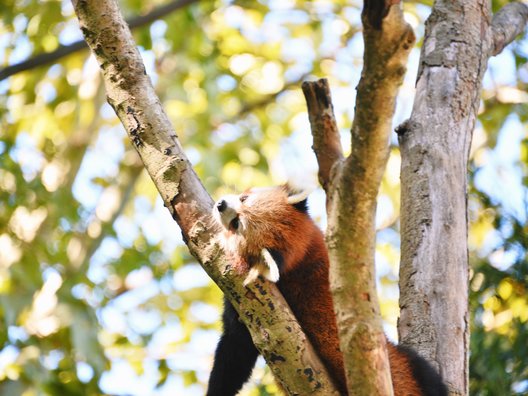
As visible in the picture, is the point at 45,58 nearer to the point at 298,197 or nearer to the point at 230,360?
the point at 298,197

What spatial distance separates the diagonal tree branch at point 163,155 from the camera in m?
2.25

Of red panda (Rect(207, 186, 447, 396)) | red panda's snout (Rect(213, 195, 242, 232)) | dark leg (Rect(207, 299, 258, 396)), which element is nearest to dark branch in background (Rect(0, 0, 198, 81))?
red panda (Rect(207, 186, 447, 396))

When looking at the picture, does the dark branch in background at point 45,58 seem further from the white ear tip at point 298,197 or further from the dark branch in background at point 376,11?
the dark branch in background at point 376,11

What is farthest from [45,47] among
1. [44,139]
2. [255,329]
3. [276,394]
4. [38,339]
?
[255,329]

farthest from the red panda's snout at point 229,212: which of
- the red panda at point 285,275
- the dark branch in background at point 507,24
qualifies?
the dark branch in background at point 507,24

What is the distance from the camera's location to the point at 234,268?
7.60 ft

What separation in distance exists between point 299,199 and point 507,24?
1.63m

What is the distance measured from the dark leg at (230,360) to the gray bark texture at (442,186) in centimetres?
69

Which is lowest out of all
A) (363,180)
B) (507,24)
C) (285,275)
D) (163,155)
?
(363,180)

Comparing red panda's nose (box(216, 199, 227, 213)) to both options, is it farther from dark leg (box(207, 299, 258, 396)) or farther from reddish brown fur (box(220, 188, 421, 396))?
dark leg (box(207, 299, 258, 396))

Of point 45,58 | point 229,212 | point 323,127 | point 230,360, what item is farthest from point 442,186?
point 45,58

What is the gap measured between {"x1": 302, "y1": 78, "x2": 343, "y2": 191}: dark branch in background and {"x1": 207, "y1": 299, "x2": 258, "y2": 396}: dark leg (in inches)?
53.8

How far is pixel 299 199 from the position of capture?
3.19m

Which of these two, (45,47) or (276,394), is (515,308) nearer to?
(276,394)
